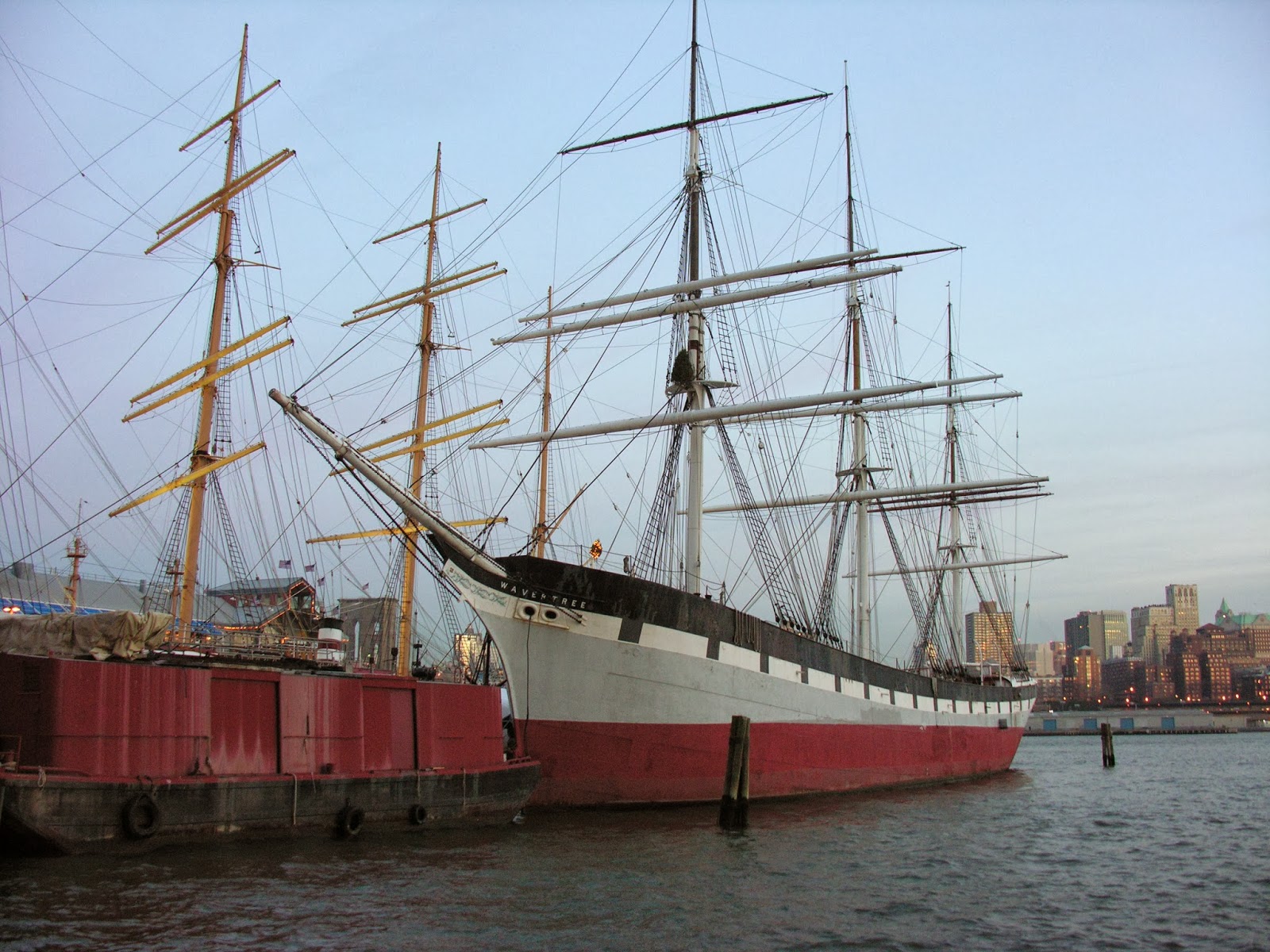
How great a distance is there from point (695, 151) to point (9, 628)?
21164 millimetres

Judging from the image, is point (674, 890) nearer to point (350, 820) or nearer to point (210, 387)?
point (350, 820)

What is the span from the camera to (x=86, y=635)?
570 inches

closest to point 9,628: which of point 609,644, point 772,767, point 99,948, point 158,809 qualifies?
point 158,809

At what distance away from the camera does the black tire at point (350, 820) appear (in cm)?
1638

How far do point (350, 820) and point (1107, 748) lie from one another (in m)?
46.5

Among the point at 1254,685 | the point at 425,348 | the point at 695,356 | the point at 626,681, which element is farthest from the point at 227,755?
the point at 1254,685

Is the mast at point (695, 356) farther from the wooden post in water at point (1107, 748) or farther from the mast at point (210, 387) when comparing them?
the wooden post in water at point (1107, 748)

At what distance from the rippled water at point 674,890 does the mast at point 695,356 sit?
645 cm

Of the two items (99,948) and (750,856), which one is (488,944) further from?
(750,856)

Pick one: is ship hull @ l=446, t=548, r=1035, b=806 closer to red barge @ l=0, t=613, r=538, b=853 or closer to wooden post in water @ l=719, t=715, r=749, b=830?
red barge @ l=0, t=613, r=538, b=853

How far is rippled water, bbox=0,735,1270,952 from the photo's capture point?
11.3 meters

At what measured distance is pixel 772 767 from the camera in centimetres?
2422

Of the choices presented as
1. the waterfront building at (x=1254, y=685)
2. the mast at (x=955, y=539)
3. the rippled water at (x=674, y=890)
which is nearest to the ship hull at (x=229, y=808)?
the rippled water at (x=674, y=890)

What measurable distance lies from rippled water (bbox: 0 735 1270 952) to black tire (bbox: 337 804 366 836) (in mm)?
192
